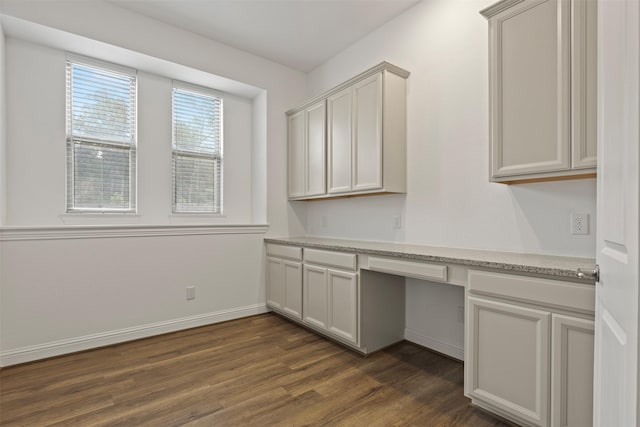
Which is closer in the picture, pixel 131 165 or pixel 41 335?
pixel 41 335

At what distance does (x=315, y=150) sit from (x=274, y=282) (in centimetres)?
159

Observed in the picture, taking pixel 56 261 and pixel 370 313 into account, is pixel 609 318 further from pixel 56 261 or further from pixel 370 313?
pixel 56 261

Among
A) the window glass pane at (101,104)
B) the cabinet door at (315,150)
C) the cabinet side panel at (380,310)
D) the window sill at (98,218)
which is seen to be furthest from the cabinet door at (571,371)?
the window glass pane at (101,104)

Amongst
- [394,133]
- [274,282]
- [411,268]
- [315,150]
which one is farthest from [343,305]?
[315,150]

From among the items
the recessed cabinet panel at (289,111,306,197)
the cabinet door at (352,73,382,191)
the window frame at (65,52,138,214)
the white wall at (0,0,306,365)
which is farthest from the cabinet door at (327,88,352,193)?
the window frame at (65,52,138,214)

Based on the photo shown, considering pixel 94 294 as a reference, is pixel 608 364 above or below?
above

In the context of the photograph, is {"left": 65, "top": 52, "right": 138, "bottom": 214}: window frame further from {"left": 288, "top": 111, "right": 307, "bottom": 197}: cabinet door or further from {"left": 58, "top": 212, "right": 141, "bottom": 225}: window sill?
{"left": 288, "top": 111, "right": 307, "bottom": 197}: cabinet door

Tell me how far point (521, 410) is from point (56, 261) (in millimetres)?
3495

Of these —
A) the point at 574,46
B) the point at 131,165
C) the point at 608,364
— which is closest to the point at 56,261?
the point at 131,165

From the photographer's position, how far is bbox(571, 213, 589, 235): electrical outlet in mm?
1945

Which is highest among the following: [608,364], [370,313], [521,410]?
[608,364]

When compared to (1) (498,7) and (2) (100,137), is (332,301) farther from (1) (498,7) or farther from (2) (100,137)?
(2) (100,137)

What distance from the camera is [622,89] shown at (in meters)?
0.88

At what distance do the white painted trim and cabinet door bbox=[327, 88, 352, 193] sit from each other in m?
1.17
